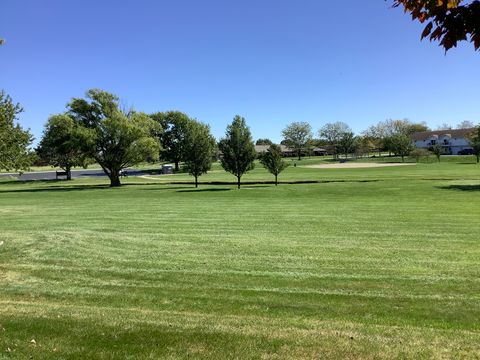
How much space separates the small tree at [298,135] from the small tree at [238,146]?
11449 centimetres

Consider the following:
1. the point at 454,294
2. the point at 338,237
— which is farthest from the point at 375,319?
Result: the point at 338,237

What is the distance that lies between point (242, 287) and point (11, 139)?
9.58 meters

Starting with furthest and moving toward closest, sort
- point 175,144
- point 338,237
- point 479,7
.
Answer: point 175,144, point 338,237, point 479,7

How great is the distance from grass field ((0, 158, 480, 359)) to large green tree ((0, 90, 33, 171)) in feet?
8.08

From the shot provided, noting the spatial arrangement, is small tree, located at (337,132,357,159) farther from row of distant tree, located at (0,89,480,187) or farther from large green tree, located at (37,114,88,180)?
large green tree, located at (37,114,88,180)

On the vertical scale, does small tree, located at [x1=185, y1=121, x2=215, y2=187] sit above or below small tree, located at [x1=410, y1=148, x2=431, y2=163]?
above

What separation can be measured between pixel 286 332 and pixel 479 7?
4.46m

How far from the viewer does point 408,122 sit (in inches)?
6836

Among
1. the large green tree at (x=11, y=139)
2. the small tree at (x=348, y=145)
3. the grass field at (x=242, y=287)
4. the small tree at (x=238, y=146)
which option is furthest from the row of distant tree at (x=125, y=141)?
the small tree at (x=348, y=145)

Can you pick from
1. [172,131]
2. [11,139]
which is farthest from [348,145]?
[11,139]

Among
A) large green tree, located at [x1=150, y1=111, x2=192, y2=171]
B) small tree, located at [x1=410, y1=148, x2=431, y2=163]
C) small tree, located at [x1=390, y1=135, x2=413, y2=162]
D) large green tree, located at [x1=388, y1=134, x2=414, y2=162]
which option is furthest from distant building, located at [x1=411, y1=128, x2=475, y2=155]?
large green tree, located at [x1=150, y1=111, x2=192, y2=171]

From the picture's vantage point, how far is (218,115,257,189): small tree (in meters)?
42.1

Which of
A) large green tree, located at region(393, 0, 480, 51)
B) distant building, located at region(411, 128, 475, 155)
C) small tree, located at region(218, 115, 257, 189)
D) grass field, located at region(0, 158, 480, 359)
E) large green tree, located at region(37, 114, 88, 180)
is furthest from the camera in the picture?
distant building, located at region(411, 128, 475, 155)

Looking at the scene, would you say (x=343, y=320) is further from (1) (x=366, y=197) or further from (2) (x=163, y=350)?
(1) (x=366, y=197)
